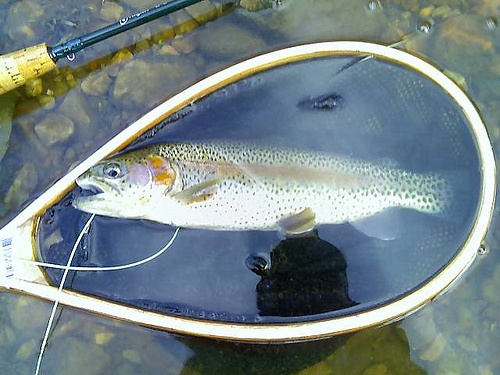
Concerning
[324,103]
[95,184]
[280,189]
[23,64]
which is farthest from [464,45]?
[23,64]

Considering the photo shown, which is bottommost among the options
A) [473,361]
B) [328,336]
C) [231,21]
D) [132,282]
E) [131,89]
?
[473,361]

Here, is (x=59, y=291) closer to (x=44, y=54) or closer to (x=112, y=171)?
(x=112, y=171)

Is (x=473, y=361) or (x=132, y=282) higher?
(x=132, y=282)

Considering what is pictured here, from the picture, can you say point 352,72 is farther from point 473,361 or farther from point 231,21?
point 473,361

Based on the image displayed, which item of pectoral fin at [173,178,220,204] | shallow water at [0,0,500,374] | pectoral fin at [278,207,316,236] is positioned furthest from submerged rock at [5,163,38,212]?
pectoral fin at [278,207,316,236]

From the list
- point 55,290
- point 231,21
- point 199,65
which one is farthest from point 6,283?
point 231,21

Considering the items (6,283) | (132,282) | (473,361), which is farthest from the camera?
(473,361)

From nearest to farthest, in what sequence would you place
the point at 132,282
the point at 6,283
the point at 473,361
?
the point at 6,283 → the point at 132,282 → the point at 473,361
